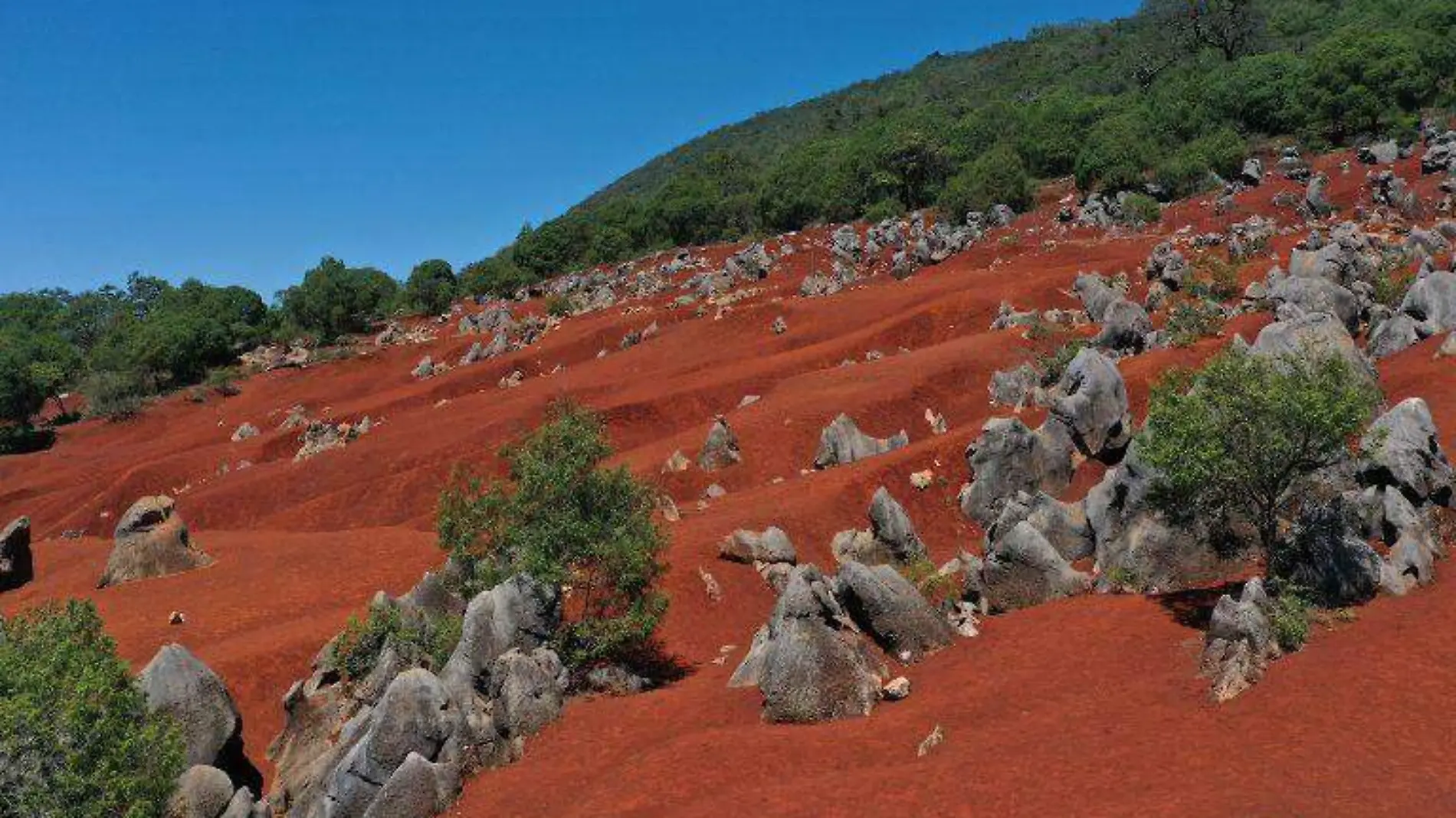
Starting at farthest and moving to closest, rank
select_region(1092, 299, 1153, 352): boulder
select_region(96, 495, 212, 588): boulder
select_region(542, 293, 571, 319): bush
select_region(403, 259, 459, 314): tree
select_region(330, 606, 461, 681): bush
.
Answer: select_region(403, 259, 459, 314): tree < select_region(542, 293, 571, 319): bush < select_region(1092, 299, 1153, 352): boulder < select_region(96, 495, 212, 588): boulder < select_region(330, 606, 461, 681): bush

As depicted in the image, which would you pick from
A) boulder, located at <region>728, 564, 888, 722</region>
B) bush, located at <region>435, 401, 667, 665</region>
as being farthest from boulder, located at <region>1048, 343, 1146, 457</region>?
bush, located at <region>435, 401, 667, 665</region>

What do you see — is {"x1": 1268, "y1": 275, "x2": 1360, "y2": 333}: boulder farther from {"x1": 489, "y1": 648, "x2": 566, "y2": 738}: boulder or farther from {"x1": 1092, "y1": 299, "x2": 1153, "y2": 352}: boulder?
{"x1": 489, "y1": 648, "x2": 566, "y2": 738}: boulder

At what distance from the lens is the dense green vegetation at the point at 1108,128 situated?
9875 centimetres

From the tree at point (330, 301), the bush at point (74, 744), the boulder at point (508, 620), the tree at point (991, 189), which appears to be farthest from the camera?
the tree at point (330, 301)

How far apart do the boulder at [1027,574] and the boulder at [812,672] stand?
19.8 feet

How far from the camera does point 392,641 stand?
27109 mm

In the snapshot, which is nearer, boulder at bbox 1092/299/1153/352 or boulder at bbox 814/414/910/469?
boulder at bbox 814/414/910/469

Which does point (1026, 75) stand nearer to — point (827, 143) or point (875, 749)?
point (827, 143)

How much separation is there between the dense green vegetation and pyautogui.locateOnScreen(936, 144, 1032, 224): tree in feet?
0.72

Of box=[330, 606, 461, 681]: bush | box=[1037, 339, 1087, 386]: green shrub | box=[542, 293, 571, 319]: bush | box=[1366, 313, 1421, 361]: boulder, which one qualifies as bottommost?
box=[1366, 313, 1421, 361]: boulder

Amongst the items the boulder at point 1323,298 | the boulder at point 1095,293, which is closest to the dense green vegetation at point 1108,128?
the boulder at point 1095,293

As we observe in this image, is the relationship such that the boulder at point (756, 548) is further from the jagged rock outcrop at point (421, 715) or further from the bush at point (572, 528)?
the jagged rock outcrop at point (421, 715)

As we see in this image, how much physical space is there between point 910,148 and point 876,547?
10210 cm

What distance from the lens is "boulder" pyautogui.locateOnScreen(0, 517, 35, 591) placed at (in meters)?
44.8
